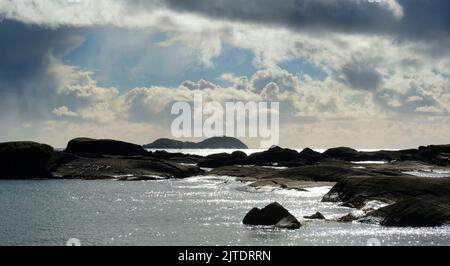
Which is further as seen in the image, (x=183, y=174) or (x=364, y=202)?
(x=183, y=174)

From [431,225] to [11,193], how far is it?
68.7 meters

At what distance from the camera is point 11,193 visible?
8831 centimetres

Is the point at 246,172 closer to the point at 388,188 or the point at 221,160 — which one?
the point at 221,160

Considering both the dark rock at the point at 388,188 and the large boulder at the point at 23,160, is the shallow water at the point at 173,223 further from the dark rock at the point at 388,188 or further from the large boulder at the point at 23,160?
the large boulder at the point at 23,160

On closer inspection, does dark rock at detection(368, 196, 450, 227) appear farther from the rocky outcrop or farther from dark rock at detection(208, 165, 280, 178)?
dark rock at detection(208, 165, 280, 178)

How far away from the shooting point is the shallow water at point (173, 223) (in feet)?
130

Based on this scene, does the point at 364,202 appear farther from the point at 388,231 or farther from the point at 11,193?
the point at 11,193

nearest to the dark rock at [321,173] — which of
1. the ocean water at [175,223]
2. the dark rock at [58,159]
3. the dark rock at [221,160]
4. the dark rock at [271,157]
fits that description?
the ocean water at [175,223]

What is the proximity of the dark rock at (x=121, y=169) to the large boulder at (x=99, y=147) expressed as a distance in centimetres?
1314

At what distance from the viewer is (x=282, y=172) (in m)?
109
